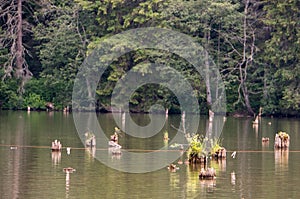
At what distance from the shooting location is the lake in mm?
27500

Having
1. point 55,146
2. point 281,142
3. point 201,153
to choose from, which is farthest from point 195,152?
point 281,142

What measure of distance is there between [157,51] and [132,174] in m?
38.7

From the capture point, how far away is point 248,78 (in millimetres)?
69250

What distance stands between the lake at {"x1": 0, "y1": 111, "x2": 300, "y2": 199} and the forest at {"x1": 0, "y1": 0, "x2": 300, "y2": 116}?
1870 centimetres

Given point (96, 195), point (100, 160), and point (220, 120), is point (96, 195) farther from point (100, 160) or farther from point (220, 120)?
point (220, 120)

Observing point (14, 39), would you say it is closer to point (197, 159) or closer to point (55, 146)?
point (55, 146)

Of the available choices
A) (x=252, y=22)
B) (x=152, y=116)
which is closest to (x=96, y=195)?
(x=152, y=116)

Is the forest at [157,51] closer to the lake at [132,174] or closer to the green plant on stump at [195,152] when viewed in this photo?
the lake at [132,174]

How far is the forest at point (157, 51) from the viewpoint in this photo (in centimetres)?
6712

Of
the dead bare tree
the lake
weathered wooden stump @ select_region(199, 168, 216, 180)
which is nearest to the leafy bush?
the dead bare tree

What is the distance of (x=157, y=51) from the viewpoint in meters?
69.8

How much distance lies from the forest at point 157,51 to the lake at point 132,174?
18700 mm

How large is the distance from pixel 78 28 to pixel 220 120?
1621 centimetres

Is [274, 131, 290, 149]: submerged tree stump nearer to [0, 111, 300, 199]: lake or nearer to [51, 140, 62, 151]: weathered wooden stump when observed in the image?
[0, 111, 300, 199]: lake
